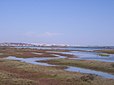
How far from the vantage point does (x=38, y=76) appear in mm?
31531

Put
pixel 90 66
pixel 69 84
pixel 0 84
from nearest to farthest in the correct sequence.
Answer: pixel 0 84 → pixel 69 84 → pixel 90 66

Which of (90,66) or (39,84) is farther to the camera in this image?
(90,66)

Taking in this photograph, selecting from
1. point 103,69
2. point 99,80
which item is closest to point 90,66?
point 103,69

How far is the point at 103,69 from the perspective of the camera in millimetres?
43500

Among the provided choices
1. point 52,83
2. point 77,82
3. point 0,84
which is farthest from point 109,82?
point 0,84

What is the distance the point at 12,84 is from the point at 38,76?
7983 mm

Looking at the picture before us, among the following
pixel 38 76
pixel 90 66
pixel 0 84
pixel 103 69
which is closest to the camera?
pixel 0 84

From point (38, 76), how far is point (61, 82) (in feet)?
18.2

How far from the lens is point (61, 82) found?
26.7m

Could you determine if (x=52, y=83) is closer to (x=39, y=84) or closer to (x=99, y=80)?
(x=39, y=84)

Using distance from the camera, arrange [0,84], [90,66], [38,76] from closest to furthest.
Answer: [0,84]
[38,76]
[90,66]

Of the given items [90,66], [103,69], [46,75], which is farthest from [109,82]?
[90,66]

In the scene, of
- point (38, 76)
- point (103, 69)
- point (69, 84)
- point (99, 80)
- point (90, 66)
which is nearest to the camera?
point (69, 84)

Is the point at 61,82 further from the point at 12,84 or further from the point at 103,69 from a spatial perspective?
the point at 103,69
